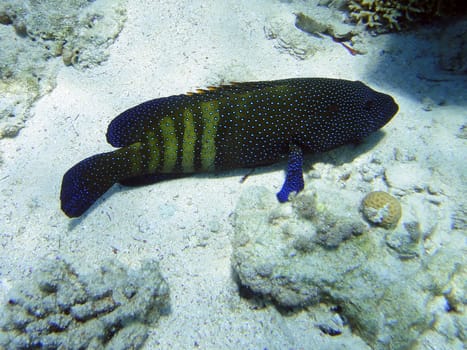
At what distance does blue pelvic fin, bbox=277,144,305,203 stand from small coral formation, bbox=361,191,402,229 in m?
1.01

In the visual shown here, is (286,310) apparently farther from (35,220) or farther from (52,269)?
(35,220)

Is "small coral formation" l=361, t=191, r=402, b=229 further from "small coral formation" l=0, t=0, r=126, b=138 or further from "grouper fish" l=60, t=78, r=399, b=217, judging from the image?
"small coral formation" l=0, t=0, r=126, b=138

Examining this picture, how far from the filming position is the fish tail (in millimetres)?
4379

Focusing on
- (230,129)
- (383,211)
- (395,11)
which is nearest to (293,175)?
(230,129)

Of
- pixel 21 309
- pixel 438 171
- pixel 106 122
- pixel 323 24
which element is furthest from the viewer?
pixel 323 24

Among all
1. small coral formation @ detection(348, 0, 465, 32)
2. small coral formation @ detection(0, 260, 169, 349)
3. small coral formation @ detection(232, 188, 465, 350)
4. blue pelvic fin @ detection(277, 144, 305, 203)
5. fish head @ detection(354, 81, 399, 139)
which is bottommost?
small coral formation @ detection(0, 260, 169, 349)

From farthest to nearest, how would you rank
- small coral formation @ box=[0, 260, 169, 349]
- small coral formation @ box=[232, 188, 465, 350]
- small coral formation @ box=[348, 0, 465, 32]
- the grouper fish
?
small coral formation @ box=[348, 0, 465, 32] → the grouper fish → small coral formation @ box=[232, 188, 465, 350] → small coral formation @ box=[0, 260, 169, 349]

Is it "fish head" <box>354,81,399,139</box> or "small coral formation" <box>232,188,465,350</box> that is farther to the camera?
"fish head" <box>354,81,399,139</box>

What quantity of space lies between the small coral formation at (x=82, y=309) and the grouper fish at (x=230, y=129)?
1.15 metres

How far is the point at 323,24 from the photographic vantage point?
645 centimetres

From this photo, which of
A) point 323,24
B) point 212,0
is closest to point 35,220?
point 212,0

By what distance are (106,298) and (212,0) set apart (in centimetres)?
628

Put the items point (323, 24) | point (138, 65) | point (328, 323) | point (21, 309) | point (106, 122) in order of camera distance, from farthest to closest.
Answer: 1. point (323, 24)
2. point (138, 65)
3. point (106, 122)
4. point (328, 323)
5. point (21, 309)

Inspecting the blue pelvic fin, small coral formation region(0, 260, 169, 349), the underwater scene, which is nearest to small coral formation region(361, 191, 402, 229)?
the underwater scene
